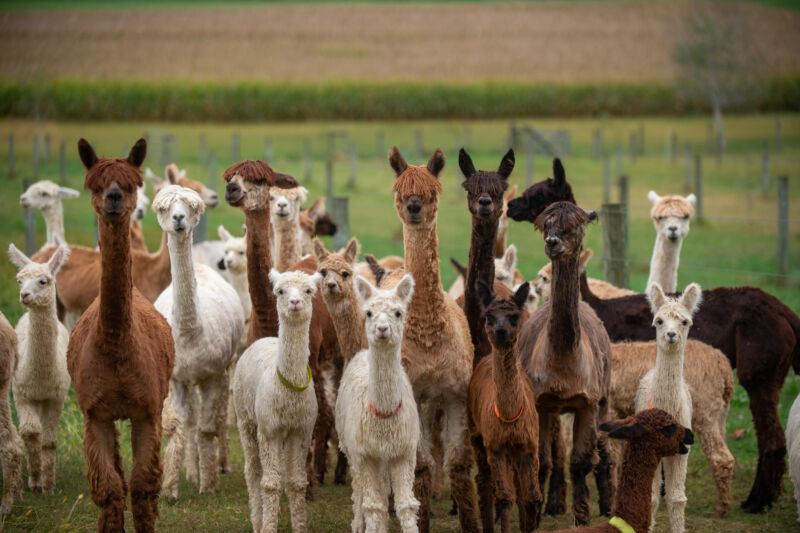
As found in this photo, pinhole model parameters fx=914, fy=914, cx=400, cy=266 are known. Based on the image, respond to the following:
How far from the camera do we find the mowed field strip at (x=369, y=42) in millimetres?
45562

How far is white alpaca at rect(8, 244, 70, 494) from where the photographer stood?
290 inches

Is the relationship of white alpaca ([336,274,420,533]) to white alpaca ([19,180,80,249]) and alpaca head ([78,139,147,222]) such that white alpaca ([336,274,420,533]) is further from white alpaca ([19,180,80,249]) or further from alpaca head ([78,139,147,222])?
white alpaca ([19,180,80,249])

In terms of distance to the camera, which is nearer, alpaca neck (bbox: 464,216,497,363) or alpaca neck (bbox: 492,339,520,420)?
alpaca neck (bbox: 492,339,520,420)

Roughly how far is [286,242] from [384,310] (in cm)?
328

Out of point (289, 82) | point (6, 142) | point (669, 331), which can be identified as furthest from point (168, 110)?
point (669, 331)

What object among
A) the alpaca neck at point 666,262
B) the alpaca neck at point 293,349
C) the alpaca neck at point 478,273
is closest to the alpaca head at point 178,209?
the alpaca neck at point 293,349

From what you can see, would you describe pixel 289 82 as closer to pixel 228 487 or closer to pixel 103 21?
pixel 103 21

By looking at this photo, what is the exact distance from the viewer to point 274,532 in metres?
6.32

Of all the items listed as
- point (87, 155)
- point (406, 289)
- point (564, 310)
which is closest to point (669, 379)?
point (564, 310)

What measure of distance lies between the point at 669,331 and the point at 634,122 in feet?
131

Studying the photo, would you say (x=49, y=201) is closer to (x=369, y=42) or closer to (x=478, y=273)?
(x=478, y=273)

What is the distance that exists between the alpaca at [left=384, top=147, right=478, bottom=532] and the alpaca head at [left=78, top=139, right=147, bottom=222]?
1981 millimetres

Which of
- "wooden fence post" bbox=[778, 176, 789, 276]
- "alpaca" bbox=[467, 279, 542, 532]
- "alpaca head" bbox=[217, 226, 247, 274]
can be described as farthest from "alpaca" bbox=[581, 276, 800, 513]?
"wooden fence post" bbox=[778, 176, 789, 276]

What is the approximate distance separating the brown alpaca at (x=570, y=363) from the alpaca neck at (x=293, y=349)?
5.44ft
